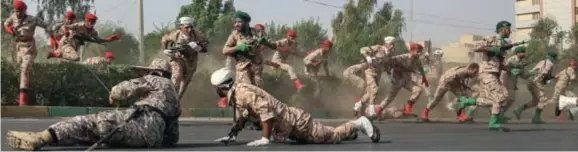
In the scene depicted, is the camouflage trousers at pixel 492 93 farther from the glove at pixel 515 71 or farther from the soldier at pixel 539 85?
the soldier at pixel 539 85

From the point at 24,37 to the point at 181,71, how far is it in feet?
9.75

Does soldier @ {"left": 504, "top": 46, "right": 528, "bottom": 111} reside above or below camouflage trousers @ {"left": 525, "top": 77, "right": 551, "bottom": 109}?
above

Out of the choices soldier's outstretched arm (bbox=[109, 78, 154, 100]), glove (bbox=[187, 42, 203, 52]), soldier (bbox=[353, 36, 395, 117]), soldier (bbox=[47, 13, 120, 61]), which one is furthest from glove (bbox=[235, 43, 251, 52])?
soldier (bbox=[353, 36, 395, 117])

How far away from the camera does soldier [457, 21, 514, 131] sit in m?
13.0

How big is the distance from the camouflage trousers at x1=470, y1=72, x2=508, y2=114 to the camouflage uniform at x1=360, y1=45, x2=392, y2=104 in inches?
128

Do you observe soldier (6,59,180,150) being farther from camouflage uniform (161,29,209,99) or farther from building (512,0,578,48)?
building (512,0,578,48)

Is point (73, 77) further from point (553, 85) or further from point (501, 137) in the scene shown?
point (553, 85)

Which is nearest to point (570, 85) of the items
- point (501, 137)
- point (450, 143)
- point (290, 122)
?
point (501, 137)

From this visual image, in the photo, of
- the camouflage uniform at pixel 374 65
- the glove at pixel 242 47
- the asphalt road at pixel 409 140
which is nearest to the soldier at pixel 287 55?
the camouflage uniform at pixel 374 65

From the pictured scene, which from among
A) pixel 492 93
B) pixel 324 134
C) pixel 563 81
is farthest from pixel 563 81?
pixel 324 134

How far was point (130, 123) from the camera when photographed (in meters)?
8.25

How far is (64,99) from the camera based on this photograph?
15617 mm

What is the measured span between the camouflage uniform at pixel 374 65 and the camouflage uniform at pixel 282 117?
283 inches

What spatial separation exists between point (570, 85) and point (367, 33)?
→ 58.9 ft
